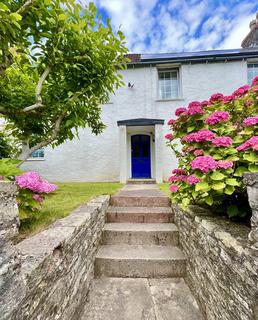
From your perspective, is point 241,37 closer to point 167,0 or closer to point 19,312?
point 167,0

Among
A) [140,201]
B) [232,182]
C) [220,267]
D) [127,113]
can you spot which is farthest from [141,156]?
[220,267]

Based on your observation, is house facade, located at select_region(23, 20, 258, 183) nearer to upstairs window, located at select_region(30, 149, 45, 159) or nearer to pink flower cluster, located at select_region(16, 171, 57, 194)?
upstairs window, located at select_region(30, 149, 45, 159)

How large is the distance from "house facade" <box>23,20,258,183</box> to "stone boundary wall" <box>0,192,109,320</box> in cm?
617

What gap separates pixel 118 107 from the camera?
8625mm

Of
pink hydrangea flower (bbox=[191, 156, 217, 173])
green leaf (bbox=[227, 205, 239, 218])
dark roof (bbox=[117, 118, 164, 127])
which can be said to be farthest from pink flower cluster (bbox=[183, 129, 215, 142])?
dark roof (bbox=[117, 118, 164, 127])

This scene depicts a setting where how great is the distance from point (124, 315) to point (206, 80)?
31.8 feet

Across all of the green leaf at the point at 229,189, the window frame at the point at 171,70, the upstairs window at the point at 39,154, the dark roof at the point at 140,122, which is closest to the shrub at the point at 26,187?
the green leaf at the point at 229,189

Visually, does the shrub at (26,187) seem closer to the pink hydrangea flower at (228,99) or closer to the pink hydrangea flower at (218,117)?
the pink hydrangea flower at (218,117)

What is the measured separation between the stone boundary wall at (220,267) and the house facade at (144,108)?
6.13 m

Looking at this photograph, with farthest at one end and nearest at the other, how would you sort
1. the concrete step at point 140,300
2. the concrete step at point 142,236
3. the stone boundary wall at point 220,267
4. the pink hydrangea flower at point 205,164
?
the concrete step at point 142,236 → the concrete step at point 140,300 → the pink hydrangea flower at point 205,164 → the stone boundary wall at point 220,267

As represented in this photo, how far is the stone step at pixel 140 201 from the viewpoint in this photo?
3.79m

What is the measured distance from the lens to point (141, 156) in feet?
28.2

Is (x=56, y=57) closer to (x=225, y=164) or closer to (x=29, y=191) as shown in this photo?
(x=29, y=191)

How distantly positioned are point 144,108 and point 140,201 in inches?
238
